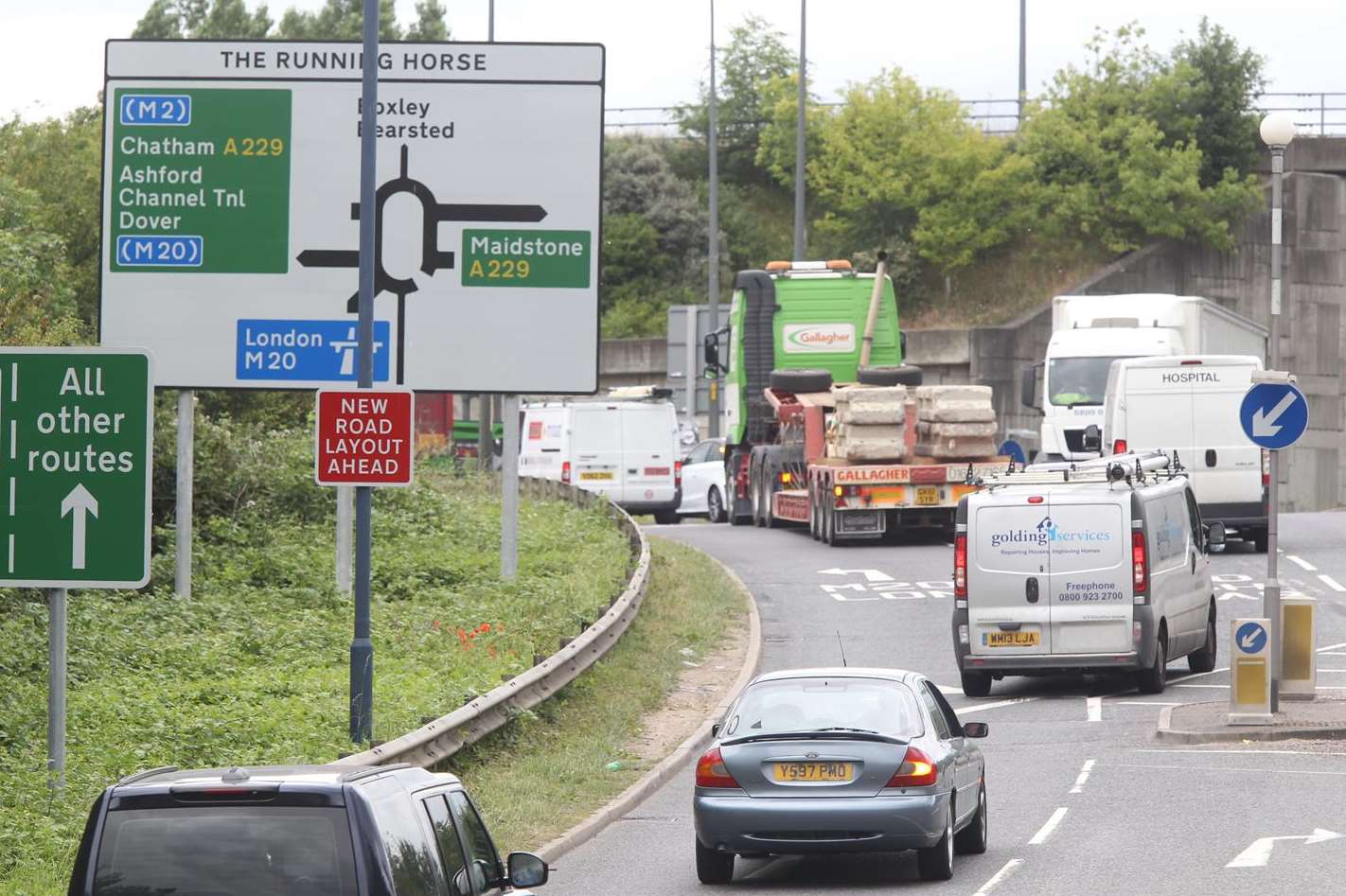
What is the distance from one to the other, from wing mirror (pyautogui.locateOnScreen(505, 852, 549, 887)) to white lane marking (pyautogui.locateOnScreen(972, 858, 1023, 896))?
4831mm

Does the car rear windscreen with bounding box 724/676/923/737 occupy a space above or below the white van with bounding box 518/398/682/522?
below

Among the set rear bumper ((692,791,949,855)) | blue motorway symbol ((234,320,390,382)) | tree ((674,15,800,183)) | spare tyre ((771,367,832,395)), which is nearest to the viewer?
rear bumper ((692,791,949,855))

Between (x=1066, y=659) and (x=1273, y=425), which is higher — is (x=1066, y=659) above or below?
below

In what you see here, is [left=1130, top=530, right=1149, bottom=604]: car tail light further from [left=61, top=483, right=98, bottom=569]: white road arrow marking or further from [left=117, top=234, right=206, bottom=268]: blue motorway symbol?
[left=61, top=483, right=98, bottom=569]: white road arrow marking

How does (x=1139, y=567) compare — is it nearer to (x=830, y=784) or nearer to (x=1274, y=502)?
(x=1274, y=502)

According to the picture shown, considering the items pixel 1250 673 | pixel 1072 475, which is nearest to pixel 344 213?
pixel 1072 475

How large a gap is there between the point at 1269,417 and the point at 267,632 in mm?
9177

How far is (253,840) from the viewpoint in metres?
6.46

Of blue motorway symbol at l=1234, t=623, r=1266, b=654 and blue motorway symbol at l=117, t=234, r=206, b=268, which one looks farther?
blue motorway symbol at l=117, t=234, r=206, b=268

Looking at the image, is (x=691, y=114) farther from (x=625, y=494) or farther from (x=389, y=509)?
(x=389, y=509)

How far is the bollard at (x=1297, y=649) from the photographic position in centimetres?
1900

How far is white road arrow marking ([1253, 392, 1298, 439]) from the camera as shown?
1852 centimetres

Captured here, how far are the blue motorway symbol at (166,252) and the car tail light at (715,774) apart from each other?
11783mm

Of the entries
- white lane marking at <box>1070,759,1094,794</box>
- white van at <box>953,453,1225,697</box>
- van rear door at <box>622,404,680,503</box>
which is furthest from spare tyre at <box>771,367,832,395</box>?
white lane marking at <box>1070,759,1094,794</box>
